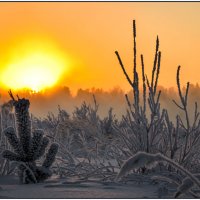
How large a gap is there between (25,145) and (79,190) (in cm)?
72

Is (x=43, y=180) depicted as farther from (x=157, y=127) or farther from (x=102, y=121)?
(x=102, y=121)

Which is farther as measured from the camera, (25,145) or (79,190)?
(25,145)

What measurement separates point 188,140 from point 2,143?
1706mm

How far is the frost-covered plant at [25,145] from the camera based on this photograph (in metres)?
3.09

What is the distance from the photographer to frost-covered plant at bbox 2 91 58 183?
3.09 m

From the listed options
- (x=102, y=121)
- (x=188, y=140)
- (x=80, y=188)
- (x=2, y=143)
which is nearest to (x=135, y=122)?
(x=188, y=140)

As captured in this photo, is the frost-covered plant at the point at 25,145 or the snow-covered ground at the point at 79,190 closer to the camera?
the snow-covered ground at the point at 79,190

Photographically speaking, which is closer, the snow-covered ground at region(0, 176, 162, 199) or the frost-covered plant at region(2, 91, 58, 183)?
the snow-covered ground at region(0, 176, 162, 199)

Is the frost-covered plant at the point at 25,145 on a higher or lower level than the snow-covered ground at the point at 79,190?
higher

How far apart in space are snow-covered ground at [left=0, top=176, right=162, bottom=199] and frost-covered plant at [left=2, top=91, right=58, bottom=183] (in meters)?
0.11

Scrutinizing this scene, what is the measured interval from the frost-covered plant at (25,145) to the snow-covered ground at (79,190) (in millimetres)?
113

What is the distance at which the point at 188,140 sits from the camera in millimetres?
3264

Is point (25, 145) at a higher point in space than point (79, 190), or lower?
higher

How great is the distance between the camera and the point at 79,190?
8.52 feet
